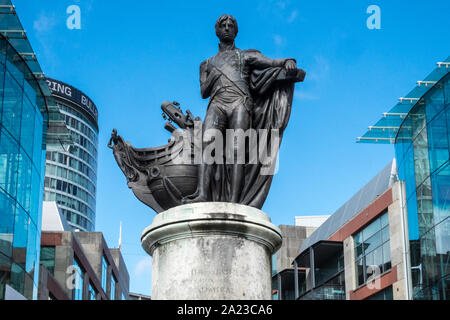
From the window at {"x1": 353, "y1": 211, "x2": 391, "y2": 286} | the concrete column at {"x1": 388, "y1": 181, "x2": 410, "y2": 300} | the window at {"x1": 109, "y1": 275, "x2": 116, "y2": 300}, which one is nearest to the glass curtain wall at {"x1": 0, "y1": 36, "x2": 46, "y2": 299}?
the concrete column at {"x1": 388, "y1": 181, "x2": 410, "y2": 300}

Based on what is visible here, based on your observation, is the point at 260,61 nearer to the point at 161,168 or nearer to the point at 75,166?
the point at 161,168

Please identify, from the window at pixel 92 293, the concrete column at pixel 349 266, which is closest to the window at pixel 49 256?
the window at pixel 92 293

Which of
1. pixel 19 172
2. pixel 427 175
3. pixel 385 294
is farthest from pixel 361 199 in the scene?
pixel 19 172

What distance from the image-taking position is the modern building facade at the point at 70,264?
185ft

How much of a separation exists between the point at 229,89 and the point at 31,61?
3107 cm

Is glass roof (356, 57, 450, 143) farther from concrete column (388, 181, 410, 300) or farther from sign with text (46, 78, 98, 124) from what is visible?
sign with text (46, 78, 98, 124)

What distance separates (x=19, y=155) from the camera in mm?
37656

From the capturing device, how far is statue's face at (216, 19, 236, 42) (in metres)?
9.88

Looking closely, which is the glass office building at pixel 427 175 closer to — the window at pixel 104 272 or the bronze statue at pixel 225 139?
the bronze statue at pixel 225 139

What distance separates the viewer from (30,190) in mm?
39781

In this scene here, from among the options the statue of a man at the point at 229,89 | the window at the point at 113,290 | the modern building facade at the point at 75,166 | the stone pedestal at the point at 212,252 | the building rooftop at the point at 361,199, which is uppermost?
the modern building facade at the point at 75,166

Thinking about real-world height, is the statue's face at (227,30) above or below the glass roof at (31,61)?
below

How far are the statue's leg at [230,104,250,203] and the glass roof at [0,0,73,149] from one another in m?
28.2

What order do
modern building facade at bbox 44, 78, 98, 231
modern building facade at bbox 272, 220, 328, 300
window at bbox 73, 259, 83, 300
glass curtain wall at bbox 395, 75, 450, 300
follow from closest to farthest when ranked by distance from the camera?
glass curtain wall at bbox 395, 75, 450, 300 → window at bbox 73, 259, 83, 300 → modern building facade at bbox 272, 220, 328, 300 → modern building facade at bbox 44, 78, 98, 231
